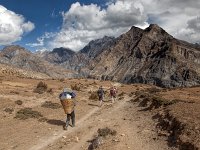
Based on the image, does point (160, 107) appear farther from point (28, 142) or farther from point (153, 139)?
point (28, 142)

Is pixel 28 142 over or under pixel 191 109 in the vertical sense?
under

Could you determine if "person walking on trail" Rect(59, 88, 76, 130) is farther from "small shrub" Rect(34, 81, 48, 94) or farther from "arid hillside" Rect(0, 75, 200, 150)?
"small shrub" Rect(34, 81, 48, 94)

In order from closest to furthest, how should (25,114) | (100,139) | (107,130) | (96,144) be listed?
Result: (96,144) < (100,139) < (107,130) < (25,114)

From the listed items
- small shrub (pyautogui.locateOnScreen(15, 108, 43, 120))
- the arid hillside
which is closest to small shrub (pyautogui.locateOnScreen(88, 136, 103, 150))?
the arid hillside

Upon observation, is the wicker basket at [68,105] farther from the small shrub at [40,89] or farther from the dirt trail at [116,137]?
the small shrub at [40,89]

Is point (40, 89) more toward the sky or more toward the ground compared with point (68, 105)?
more toward the sky

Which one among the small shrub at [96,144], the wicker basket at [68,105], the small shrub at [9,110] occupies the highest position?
the wicker basket at [68,105]

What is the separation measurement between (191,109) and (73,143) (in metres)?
7.11

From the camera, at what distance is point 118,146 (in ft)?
49.8

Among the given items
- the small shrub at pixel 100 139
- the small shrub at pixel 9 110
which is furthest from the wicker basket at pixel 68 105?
the small shrub at pixel 9 110

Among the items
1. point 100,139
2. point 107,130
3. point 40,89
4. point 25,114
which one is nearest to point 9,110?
point 25,114

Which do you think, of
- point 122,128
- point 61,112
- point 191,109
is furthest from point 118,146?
point 61,112

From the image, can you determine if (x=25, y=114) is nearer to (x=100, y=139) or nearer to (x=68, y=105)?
(x=68, y=105)

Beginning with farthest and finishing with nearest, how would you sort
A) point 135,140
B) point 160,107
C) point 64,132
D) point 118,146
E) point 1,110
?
point 1,110, point 160,107, point 64,132, point 135,140, point 118,146
